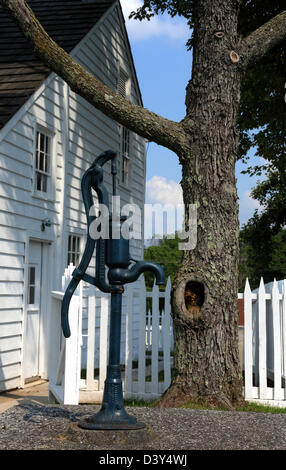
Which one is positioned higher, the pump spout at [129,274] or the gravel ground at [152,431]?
the pump spout at [129,274]

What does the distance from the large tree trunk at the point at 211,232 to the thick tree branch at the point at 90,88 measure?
30 cm

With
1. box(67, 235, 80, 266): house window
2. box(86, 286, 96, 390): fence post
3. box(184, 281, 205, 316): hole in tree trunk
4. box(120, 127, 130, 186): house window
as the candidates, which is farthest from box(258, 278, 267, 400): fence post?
box(120, 127, 130, 186): house window

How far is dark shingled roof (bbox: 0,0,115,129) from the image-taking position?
32.9 feet

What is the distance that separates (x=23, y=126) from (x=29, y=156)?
55cm

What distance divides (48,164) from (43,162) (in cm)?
17

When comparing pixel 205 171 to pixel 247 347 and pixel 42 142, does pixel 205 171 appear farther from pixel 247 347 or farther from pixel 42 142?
pixel 42 142

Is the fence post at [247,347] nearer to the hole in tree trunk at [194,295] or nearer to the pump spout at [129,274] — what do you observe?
the hole in tree trunk at [194,295]

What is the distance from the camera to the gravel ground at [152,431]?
428 cm

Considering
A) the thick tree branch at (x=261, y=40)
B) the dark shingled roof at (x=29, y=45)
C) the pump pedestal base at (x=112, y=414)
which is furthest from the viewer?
the dark shingled roof at (x=29, y=45)

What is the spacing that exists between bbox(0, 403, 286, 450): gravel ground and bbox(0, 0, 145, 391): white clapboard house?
3.09 m

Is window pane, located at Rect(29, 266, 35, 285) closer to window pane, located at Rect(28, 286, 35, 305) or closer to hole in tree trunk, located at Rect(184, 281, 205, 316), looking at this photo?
window pane, located at Rect(28, 286, 35, 305)

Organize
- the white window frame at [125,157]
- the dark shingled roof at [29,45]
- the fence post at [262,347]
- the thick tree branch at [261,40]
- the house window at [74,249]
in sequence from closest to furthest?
the fence post at [262,347], the thick tree branch at [261,40], the dark shingled roof at [29,45], the house window at [74,249], the white window frame at [125,157]

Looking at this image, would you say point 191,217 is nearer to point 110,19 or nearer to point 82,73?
point 82,73

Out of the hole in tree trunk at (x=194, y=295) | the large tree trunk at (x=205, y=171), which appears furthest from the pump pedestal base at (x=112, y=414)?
the hole in tree trunk at (x=194, y=295)
